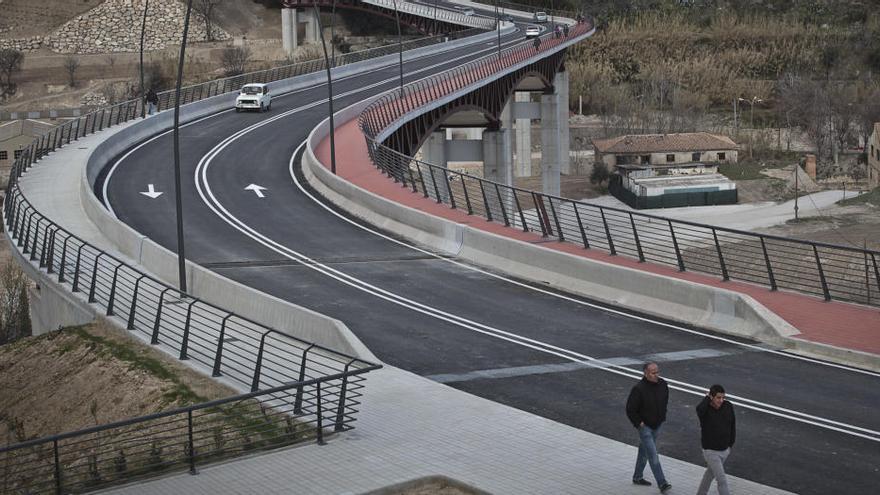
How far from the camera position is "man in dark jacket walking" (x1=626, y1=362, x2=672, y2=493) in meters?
17.6

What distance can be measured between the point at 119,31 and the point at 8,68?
15935 millimetres

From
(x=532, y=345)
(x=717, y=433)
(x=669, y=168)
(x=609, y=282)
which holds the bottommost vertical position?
(x=669, y=168)

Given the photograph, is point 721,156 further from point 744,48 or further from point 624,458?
point 624,458

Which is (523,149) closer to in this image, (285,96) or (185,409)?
(285,96)

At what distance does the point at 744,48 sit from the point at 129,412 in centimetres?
12395

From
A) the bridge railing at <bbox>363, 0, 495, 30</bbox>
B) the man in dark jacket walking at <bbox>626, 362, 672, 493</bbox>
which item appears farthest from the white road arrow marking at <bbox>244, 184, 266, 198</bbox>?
the bridge railing at <bbox>363, 0, 495, 30</bbox>

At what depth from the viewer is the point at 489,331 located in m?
27.5

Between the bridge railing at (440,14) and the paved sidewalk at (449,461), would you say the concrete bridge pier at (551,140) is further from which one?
the paved sidewalk at (449,461)

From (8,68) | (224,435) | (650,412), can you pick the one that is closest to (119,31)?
(8,68)

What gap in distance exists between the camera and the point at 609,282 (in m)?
30.1

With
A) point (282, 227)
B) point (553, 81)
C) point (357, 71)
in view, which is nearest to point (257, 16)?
point (553, 81)

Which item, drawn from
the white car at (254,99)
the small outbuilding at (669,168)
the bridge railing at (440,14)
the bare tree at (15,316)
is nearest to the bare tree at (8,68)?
the bridge railing at (440,14)

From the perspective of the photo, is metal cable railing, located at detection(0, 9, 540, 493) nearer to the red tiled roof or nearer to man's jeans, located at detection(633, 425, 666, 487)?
man's jeans, located at detection(633, 425, 666, 487)

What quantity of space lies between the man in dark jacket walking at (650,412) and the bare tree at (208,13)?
427 ft
